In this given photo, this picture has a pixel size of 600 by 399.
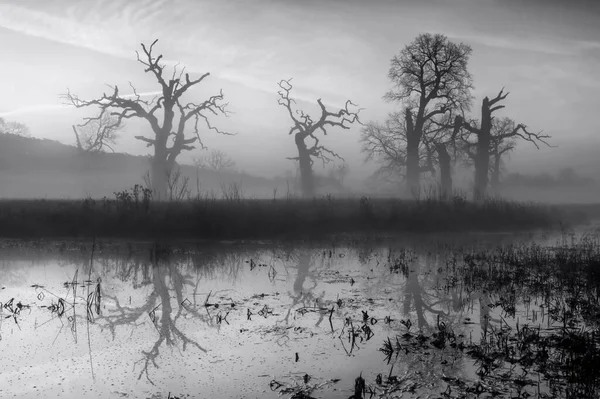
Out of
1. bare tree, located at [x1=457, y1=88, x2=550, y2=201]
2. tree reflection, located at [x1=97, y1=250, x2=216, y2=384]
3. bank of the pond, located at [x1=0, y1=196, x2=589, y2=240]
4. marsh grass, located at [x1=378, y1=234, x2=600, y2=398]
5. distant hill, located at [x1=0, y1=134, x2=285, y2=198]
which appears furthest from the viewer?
distant hill, located at [x1=0, y1=134, x2=285, y2=198]

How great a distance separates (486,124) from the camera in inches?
1513

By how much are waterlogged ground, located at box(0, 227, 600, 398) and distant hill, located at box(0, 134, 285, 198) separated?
142 feet

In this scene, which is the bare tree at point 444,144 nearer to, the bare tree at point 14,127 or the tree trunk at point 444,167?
the tree trunk at point 444,167

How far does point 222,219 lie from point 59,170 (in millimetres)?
48977

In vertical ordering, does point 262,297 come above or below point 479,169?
below

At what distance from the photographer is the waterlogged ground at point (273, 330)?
5516 mm

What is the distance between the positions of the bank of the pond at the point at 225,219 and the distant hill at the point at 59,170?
31.3 metres

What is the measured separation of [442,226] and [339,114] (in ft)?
62.0

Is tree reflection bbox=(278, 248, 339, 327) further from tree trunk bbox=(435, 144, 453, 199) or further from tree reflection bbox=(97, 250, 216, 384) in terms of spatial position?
tree trunk bbox=(435, 144, 453, 199)

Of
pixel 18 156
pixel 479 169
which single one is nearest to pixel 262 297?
pixel 479 169

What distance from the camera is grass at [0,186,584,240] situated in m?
21.1

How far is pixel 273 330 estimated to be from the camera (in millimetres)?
7469

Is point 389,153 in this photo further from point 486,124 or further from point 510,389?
point 510,389

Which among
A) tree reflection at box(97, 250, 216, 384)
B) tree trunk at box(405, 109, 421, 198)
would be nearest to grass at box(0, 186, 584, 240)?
tree reflection at box(97, 250, 216, 384)
